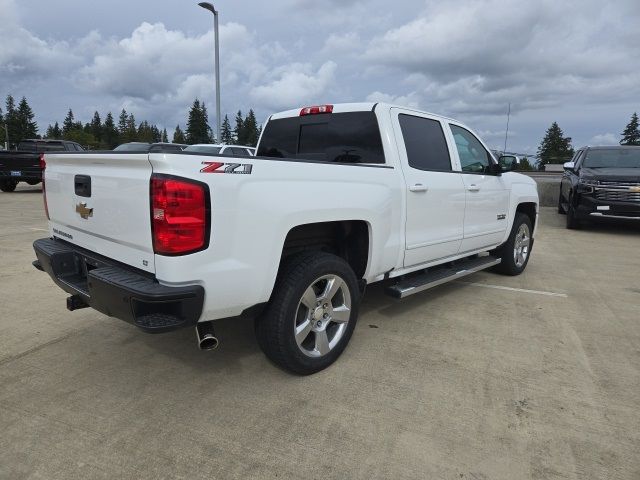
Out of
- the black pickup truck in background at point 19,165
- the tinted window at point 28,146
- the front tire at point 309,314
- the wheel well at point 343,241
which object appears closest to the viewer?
the front tire at point 309,314

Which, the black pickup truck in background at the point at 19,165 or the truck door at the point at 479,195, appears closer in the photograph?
the truck door at the point at 479,195

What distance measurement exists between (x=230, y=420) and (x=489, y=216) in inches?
140

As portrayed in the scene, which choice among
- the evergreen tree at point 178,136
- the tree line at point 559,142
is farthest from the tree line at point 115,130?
the tree line at point 559,142

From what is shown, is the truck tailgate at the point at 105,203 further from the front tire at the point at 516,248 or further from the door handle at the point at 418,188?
the front tire at the point at 516,248

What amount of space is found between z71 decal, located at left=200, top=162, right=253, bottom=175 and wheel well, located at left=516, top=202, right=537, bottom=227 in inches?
175

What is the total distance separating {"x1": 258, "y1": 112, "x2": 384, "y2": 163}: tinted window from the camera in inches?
148

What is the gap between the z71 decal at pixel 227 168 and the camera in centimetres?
232

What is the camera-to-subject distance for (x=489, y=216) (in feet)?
16.2

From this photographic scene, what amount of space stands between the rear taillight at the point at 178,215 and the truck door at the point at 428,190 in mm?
1884

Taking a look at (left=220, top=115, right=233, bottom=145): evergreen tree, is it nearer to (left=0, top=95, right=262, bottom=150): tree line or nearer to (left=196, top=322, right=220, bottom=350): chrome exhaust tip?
(left=0, top=95, right=262, bottom=150): tree line

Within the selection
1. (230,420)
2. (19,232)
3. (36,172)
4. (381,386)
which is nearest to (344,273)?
(381,386)

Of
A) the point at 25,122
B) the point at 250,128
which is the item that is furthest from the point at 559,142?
the point at 25,122

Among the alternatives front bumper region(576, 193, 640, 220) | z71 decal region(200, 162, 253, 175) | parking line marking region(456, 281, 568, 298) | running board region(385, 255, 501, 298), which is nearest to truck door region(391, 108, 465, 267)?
running board region(385, 255, 501, 298)

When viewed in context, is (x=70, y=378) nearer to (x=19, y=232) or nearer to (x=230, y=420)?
(x=230, y=420)
